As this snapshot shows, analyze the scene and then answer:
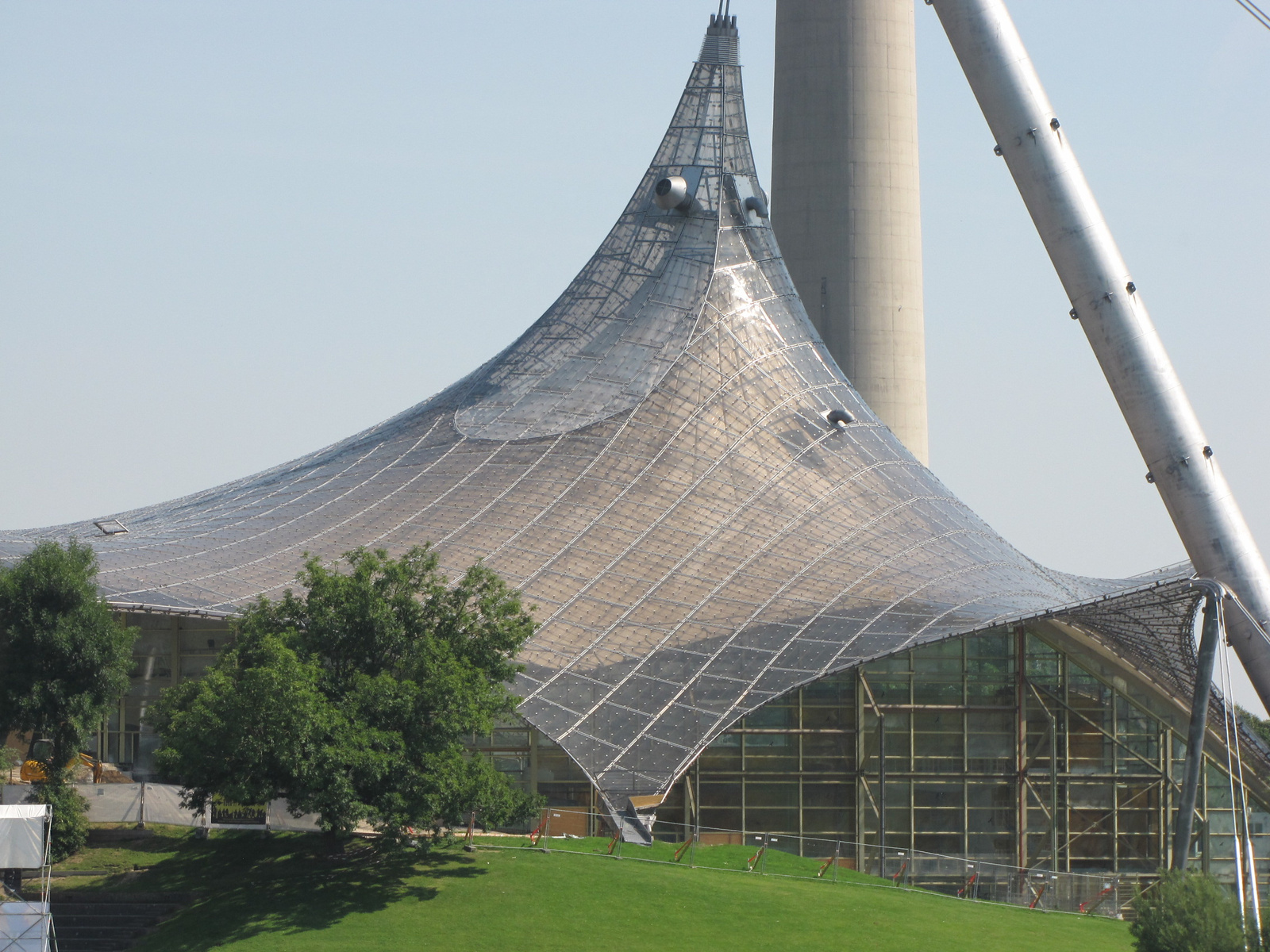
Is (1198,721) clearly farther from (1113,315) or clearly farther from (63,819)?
(63,819)

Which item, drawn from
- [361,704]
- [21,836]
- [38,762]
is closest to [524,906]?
[361,704]

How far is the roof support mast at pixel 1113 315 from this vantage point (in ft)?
156

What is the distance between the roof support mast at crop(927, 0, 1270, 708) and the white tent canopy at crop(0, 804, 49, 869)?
28.1 metres

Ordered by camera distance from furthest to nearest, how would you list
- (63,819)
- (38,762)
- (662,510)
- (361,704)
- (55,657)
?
(662,510)
(38,762)
(55,657)
(63,819)
(361,704)

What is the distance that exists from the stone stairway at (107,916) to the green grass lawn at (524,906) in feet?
1.79

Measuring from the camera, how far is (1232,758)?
4981cm

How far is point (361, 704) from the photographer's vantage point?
3741cm

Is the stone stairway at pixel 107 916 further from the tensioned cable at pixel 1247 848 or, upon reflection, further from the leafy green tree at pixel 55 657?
the tensioned cable at pixel 1247 848

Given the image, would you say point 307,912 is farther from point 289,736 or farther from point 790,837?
point 790,837

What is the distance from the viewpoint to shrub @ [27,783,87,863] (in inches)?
1586

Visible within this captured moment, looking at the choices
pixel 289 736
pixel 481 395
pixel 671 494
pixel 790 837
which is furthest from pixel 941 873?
pixel 481 395

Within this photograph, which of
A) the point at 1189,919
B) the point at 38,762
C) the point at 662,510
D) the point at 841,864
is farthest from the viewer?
the point at 662,510

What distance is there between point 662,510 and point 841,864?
42.2 ft

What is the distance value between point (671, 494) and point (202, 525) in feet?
45.4
